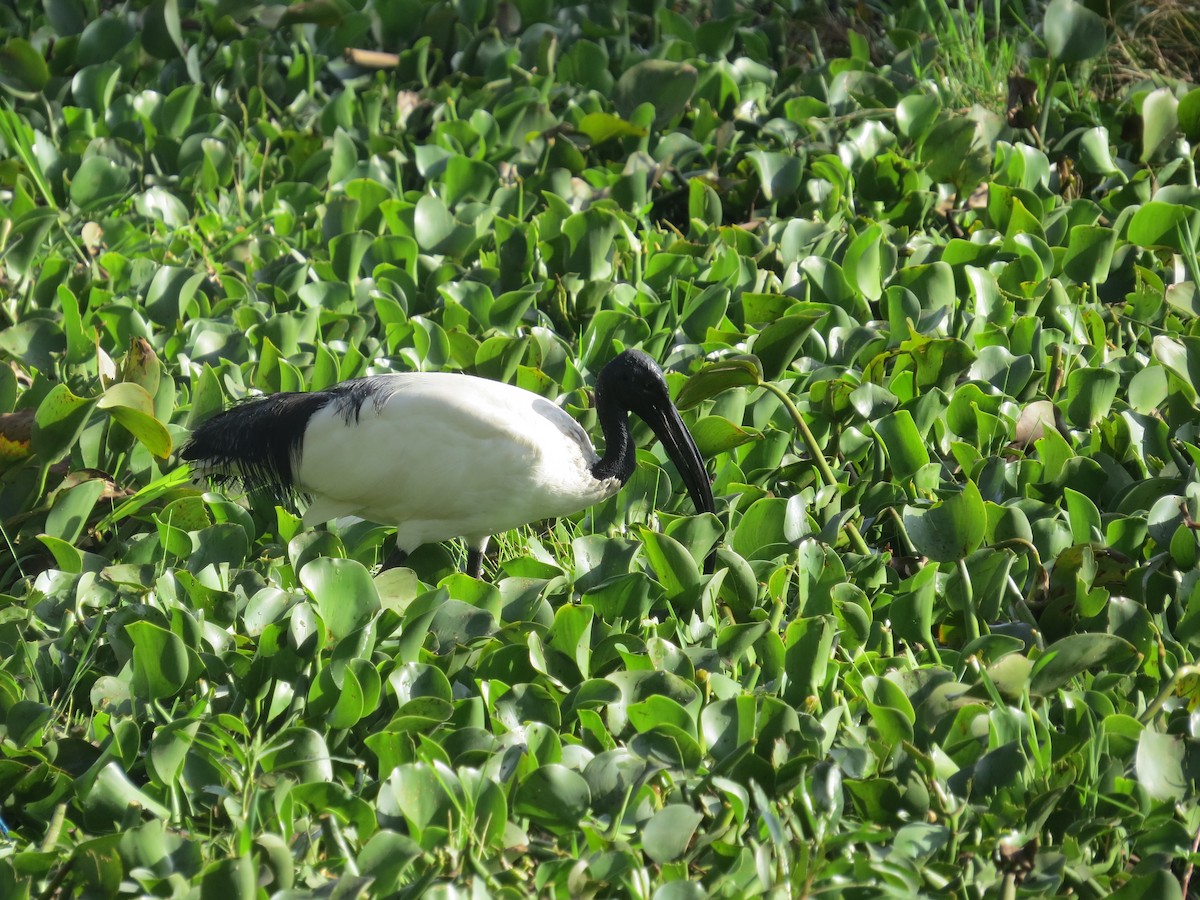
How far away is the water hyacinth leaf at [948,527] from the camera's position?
3.22 meters

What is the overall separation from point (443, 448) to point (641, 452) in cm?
54

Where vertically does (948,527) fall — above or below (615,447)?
above

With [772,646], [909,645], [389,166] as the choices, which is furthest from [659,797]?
[389,166]

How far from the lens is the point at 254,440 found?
3736mm

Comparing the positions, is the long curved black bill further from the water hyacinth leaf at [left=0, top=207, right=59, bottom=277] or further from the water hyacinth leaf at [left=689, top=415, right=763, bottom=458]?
the water hyacinth leaf at [left=0, top=207, right=59, bottom=277]

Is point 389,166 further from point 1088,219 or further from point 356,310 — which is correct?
point 1088,219

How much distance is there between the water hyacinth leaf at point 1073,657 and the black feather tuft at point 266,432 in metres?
1.70

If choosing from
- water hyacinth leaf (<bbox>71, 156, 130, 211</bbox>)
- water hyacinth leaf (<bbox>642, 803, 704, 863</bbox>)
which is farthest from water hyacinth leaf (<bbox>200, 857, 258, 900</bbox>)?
water hyacinth leaf (<bbox>71, 156, 130, 211</bbox>)

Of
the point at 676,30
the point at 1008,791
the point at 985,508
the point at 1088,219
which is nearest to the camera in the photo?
the point at 1008,791

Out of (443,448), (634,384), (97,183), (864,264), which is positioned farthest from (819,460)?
(97,183)

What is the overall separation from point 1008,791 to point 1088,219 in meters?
2.79

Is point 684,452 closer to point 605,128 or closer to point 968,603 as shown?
point 968,603

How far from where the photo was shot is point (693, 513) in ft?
12.4

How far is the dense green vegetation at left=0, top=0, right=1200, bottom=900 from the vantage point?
260 cm
